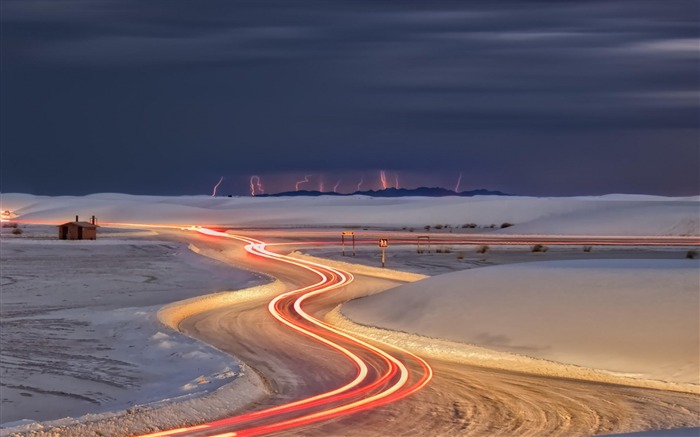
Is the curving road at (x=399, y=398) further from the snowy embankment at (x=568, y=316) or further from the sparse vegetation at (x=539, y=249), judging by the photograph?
the sparse vegetation at (x=539, y=249)

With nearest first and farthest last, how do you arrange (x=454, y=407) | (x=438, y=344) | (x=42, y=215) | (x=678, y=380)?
(x=454, y=407) → (x=678, y=380) → (x=438, y=344) → (x=42, y=215)

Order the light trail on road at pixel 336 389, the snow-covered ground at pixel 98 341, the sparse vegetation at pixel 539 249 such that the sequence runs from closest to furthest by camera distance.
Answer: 1. the light trail on road at pixel 336 389
2. the snow-covered ground at pixel 98 341
3. the sparse vegetation at pixel 539 249

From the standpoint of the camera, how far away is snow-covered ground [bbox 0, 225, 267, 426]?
648 inches

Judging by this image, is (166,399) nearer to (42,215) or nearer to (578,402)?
(578,402)

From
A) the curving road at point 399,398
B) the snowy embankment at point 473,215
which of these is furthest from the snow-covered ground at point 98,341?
the snowy embankment at point 473,215

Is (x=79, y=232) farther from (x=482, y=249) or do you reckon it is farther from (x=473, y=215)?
(x=473, y=215)

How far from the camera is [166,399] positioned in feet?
49.1

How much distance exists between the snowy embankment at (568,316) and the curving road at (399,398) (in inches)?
47.3

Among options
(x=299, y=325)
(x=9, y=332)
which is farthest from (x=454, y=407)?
(x=9, y=332)

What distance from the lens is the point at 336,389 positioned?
661 inches

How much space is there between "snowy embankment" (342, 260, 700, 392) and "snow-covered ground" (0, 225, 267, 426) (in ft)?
19.0

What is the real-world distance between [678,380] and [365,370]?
590 cm

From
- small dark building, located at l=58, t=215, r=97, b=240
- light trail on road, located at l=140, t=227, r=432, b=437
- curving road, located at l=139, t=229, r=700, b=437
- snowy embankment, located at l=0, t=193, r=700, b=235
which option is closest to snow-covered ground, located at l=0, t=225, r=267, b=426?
curving road, located at l=139, t=229, r=700, b=437

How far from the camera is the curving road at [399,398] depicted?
45.9 ft
